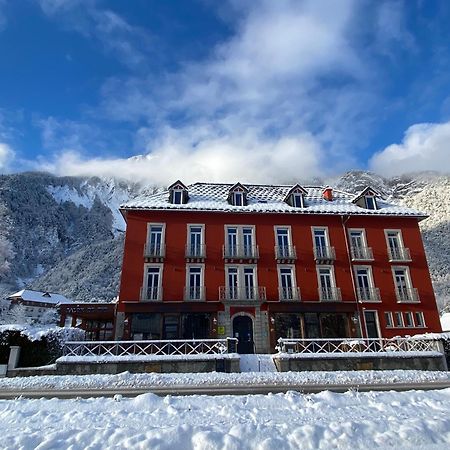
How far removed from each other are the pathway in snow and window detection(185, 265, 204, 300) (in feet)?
19.1

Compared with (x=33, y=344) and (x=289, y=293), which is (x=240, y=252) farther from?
(x=33, y=344)

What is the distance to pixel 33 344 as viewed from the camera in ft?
50.1

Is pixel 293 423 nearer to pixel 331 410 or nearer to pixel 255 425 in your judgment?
pixel 255 425

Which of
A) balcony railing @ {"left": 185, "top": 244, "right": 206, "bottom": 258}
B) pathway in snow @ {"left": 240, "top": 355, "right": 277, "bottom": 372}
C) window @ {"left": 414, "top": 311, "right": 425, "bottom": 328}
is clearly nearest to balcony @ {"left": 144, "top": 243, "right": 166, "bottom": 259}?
balcony railing @ {"left": 185, "top": 244, "right": 206, "bottom": 258}

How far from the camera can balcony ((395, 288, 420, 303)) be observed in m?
22.9

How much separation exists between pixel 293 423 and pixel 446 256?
63.5 metres

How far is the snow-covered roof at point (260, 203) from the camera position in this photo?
23969 millimetres

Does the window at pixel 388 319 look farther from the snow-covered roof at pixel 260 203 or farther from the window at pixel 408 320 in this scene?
the snow-covered roof at pixel 260 203

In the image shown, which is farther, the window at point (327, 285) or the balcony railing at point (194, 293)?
the window at point (327, 285)

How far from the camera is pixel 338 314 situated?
72.8 ft

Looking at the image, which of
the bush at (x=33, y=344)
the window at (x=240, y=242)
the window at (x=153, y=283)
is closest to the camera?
the bush at (x=33, y=344)

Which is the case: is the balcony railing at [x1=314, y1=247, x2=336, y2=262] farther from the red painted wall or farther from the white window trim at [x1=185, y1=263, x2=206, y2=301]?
the white window trim at [x1=185, y1=263, x2=206, y2=301]

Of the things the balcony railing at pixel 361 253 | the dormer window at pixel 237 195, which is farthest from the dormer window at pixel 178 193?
the balcony railing at pixel 361 253

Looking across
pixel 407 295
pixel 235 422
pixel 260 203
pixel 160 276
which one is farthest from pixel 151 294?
pixel 407 295
